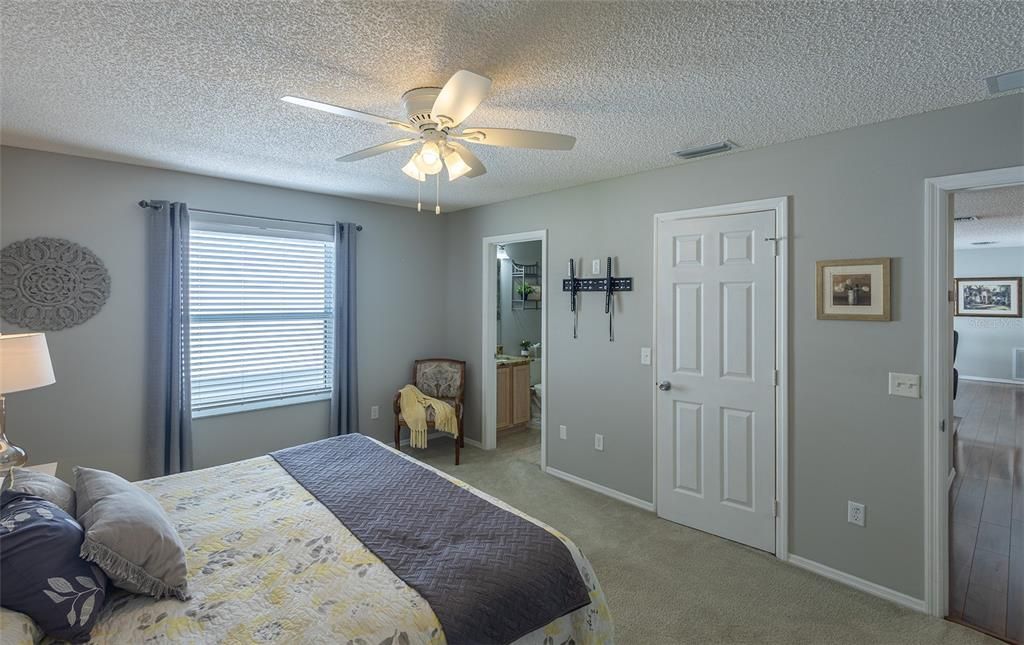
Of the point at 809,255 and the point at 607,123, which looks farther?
the point at 809,255

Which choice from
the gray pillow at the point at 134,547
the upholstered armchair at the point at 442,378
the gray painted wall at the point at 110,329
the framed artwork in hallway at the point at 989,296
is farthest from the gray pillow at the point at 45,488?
the framed artwork in hallway at the point at 989,296

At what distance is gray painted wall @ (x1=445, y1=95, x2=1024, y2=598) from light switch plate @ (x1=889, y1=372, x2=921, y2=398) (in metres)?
0.03

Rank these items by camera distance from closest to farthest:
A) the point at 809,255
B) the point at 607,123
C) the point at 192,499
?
1. the point at 192,499
2. the point at 607,123
3. the point at 809,255

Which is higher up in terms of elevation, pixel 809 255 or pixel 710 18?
pixel 710 18

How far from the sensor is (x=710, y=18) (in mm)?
1589

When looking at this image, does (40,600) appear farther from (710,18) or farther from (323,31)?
(710,18)

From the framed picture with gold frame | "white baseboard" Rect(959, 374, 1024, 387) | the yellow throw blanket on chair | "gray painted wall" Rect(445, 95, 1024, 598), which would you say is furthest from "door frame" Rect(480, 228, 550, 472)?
"white baseboard" Rect(959, 374, 1024, 387)

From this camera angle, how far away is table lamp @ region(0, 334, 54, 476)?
6.59 feet

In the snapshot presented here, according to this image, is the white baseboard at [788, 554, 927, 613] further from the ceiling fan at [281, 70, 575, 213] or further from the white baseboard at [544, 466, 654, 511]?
the ceiling fan at [281, 70, 575, 213]

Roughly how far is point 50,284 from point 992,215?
325 inches

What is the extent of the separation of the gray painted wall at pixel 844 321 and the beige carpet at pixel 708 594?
0.21 metres

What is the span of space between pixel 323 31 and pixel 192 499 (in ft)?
6.74

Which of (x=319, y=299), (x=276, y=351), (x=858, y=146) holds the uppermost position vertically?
(x=858, y=146)

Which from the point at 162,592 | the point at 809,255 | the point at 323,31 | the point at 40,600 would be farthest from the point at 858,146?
the point at 40,600
